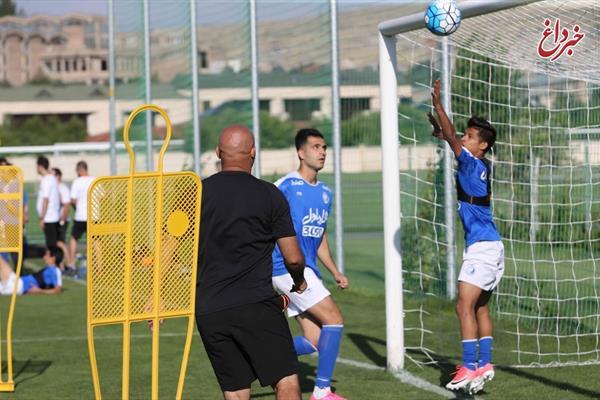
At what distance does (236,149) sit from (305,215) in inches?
112

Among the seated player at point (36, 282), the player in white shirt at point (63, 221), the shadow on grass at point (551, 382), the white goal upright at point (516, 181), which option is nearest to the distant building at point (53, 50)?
the player in white shirt at point (63, 221)

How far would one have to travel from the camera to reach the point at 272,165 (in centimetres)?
2217

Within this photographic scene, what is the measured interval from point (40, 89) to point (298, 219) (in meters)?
82.5

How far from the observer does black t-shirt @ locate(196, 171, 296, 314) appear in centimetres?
652

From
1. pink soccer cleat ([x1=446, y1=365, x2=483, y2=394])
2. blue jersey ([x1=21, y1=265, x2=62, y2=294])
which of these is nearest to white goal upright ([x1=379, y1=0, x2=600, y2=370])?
pink soccer cleat ([x1=446, y1=365, x2=483, y2=394])

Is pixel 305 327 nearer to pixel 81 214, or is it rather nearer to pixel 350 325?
pixel 350 325

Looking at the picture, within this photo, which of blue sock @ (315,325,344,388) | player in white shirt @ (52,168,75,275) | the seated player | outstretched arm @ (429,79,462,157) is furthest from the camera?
player in white shirt @ (52,168,75,275)

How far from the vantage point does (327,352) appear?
9156mm

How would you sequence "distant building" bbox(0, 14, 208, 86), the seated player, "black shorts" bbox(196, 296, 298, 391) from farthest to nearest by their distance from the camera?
"distant building" bbox(0, 14, 208, 86) → the seated player → "black shorts" bbox(196, 296, 298, 391)

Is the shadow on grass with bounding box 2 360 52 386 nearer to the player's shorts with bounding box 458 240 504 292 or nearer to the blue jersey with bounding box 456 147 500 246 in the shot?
the player's shorts with bounding box 458 240 504 292

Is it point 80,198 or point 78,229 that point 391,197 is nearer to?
point 80,198

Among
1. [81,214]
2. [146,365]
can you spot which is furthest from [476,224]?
[81,214]

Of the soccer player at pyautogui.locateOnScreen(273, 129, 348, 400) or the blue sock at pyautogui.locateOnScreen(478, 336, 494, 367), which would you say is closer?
the soccer player at pyautogui.locateOnScreen(273, 129, 348, 400)

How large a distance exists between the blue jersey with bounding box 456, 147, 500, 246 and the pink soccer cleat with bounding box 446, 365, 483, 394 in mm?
1058
